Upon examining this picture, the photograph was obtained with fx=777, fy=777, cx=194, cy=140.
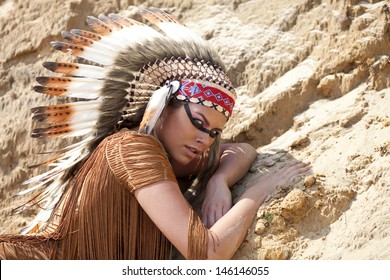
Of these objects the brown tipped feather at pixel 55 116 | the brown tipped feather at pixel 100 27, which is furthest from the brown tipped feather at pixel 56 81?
the brown tipped feather at pixel 100 27

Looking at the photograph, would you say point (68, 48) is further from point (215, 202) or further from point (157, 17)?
point (215, 202)

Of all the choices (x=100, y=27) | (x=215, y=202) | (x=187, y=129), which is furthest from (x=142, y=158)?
(x=100, y=27)

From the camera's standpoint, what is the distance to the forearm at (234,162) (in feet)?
10.5

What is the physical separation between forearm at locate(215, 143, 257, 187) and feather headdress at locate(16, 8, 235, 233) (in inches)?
8.8

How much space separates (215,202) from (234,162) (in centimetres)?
26

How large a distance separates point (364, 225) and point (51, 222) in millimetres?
1219

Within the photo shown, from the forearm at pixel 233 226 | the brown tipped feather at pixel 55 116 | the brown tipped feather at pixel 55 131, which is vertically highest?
the brown tipped feather at pixel 55 116

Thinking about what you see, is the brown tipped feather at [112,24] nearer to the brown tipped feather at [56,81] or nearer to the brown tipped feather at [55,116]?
the brown tipped feather at [56,81]

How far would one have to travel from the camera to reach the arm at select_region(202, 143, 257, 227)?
119 inches

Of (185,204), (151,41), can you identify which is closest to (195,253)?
(185,204)

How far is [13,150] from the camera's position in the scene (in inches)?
156

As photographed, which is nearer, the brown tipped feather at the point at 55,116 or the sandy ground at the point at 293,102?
the sandy ground at the point at 293,102

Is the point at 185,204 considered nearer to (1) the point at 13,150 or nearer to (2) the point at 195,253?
(2) the point at 195,253

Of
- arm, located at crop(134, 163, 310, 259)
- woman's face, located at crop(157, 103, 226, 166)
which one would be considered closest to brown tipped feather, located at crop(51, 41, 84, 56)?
woman's face, located at crop(157, 103, 226, 166)
